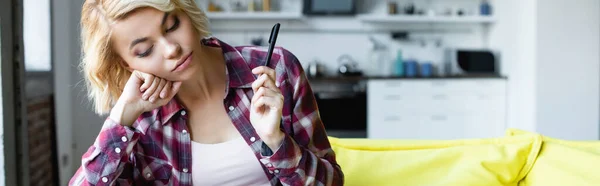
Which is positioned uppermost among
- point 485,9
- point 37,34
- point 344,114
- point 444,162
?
point 485,9

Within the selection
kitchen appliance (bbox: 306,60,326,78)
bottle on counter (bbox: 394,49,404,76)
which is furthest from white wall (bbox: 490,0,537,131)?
kitchen appliance (bbox: 306,60,326,78)

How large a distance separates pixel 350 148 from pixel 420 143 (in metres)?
0.18

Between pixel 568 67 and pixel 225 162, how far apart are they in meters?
4.09

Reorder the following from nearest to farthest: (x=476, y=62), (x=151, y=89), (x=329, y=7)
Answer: (x=151, y=89) → (x=476, y=62) → (x=329, y=7)

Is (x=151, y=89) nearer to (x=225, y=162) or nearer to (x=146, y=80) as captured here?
(x=146, y=80)

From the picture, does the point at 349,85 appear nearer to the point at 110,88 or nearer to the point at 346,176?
the point at 346,176

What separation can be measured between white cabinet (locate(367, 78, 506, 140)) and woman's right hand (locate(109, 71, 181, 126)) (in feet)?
13.2

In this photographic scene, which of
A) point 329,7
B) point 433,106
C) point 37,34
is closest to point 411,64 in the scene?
point 433,106

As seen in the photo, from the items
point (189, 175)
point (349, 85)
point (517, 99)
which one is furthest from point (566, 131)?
point (189, 175)

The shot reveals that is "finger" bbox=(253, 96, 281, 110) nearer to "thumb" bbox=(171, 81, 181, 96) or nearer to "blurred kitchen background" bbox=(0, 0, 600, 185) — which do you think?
"thumb" bbox=(171, 81, 181, 96)

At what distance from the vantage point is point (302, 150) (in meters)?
1.23

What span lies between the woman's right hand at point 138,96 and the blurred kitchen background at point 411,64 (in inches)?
103

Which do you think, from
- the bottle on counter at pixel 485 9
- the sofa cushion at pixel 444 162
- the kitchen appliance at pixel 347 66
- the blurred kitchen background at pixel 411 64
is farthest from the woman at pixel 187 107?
the bottle on counter at pixel 485 9

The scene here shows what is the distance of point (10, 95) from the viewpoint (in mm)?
2443
